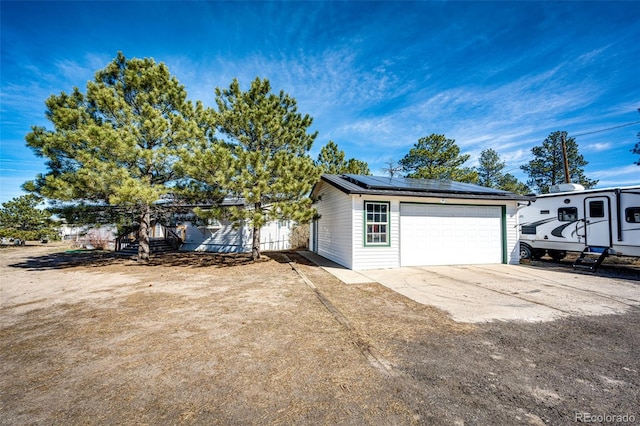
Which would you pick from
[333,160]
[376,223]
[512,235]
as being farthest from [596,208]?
[333,160]

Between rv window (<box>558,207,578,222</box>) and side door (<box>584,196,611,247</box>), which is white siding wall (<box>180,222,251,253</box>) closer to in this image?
rv window (<box>558,207,578,222</box>)

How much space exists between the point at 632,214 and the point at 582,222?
1.43 meters

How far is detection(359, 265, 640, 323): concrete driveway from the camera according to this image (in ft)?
16.1

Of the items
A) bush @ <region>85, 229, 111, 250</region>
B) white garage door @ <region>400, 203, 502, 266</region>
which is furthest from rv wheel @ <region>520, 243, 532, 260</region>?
bush @ <region>85, 229, 111, 250</region>

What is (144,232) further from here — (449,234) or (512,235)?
(512,235)

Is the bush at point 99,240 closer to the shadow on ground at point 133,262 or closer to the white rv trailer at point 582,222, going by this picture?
the shadow on ground at point 133,262

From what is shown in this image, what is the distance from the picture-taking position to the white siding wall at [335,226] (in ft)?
32.7

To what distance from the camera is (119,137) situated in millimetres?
8805

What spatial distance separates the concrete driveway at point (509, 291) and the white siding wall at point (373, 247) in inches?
17.4

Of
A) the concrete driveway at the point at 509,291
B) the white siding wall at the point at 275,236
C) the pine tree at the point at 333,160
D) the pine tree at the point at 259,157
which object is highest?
the pine tree at the point at 333,160

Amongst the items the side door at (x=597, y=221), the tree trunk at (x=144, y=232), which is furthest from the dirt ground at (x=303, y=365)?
the side door at (x=597, y=221)

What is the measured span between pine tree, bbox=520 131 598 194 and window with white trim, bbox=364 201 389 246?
1234 inches

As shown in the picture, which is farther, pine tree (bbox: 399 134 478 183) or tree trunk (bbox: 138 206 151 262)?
pine tree (bbox: 399 134 478 183)

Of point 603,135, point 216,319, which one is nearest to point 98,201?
point 216,319
